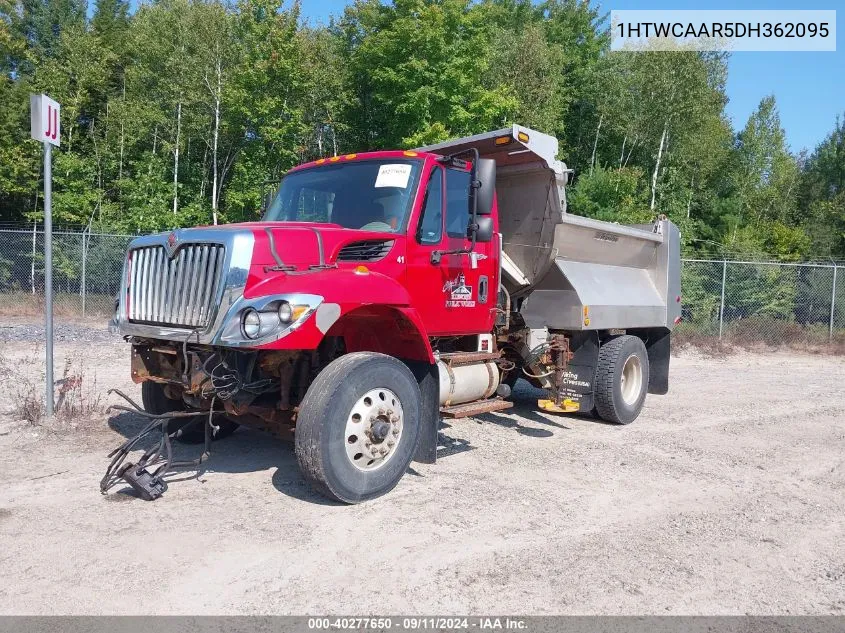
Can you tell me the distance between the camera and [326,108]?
25.6 metres

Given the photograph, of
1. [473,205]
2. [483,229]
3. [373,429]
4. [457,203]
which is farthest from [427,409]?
[457,203]

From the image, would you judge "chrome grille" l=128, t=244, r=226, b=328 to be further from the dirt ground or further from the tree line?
the tree line

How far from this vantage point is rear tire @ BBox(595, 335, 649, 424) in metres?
7.92

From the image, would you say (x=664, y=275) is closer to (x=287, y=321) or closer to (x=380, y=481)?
(x=380, y=481)

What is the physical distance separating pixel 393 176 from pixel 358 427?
2.20 metres

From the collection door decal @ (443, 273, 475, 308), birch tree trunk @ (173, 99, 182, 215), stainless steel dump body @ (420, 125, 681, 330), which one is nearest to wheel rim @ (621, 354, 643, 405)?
stainless steel dump body @ (420, 125, 681, 330)

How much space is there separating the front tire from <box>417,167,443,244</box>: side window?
3.92 ft

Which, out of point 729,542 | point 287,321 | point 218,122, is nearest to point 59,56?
point 218,122

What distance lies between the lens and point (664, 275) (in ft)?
29.8

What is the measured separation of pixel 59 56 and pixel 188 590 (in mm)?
30531

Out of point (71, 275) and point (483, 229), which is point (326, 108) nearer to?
point (71, 275)

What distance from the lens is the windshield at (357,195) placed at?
5.52 m

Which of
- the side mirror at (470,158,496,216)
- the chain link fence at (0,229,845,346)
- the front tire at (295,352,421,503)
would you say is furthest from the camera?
the chain link fence at (0,229,845,346)

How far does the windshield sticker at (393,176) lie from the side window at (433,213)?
21 centimetres
